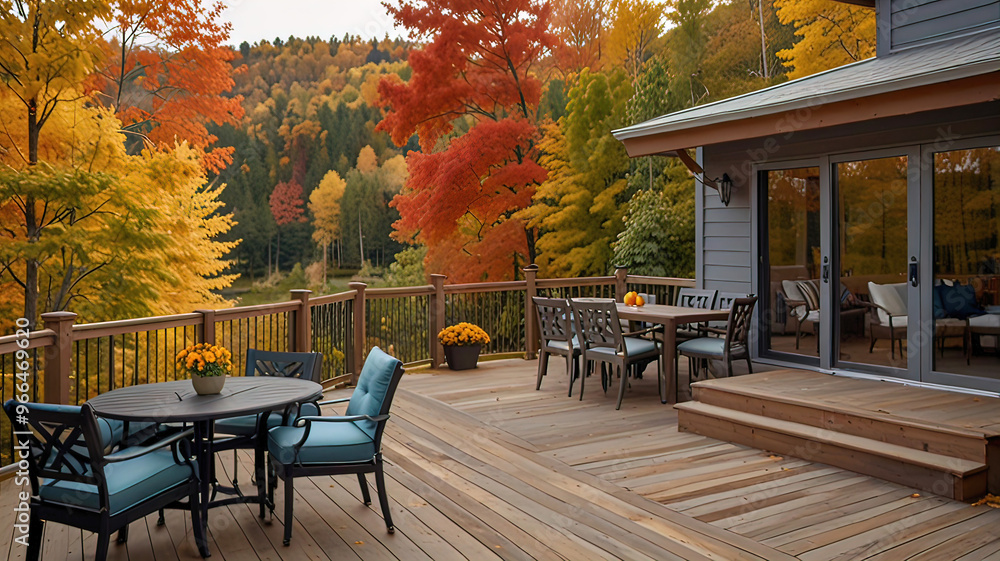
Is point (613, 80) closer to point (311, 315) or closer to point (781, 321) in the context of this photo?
point (781, 321)

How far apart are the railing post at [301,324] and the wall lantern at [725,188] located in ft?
13.9

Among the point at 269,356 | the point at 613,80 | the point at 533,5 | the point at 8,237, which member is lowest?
the point at 269,356

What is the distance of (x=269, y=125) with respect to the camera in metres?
25.5

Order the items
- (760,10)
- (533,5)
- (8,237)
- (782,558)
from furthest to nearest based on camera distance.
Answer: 1. (760,10)
2. (533,5)
3. (8,237)
4. (782,558)

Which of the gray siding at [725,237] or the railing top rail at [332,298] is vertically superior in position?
the gray siding at [725,237]

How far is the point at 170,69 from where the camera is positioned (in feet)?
45.2

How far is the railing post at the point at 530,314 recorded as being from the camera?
8922 millimetres

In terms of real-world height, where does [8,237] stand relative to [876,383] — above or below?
above

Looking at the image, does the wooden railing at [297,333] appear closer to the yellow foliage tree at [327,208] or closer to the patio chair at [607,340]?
the patio chair at [607,340]

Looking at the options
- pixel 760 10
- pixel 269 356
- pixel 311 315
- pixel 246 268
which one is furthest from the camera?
pixel 246 268

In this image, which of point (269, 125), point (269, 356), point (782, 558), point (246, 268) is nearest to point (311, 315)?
point (269, 356)

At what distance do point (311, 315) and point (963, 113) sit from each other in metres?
5.71

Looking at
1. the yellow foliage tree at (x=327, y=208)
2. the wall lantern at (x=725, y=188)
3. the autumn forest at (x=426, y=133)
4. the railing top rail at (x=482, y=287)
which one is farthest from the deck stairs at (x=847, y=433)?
the yellow foliage tree at (x=327, y=208)

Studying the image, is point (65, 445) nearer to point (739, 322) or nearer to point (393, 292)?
point (393, 292)
